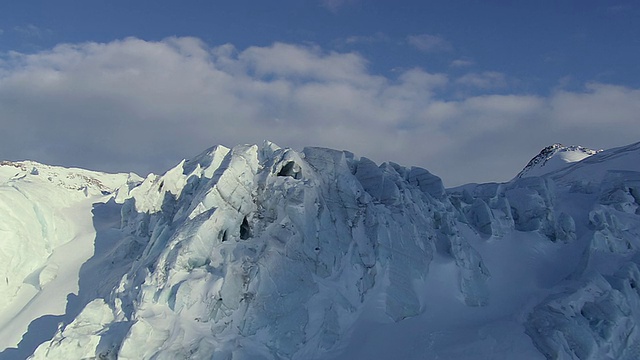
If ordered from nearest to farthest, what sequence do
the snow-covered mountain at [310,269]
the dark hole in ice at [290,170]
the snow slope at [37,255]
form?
the snow-covered mountain at [310,269] < the snow slope at [37,255] < the dark hole in ice at [290,170]

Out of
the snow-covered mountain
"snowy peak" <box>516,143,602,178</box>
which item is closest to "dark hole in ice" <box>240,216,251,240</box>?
the snow-covered mountain

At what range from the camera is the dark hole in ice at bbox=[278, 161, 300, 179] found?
87.2 feet

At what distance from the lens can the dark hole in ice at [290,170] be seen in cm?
2659

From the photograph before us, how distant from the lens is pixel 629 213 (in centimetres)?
3309

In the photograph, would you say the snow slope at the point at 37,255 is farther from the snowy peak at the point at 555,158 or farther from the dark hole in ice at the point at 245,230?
the snowy peak at the point at 555,158

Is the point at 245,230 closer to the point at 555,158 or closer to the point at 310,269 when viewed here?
the point at 310,269

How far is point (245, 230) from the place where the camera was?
25.4 m

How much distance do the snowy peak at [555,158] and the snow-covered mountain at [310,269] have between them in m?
65.7

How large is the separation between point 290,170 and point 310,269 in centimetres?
507

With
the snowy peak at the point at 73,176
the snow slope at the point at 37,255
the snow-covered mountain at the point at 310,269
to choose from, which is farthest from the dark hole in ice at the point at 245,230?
the snowy peak at the point at 73,176

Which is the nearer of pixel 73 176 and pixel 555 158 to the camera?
pixel 73 176

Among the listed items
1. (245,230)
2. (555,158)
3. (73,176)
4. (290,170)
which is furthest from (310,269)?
(555,158)

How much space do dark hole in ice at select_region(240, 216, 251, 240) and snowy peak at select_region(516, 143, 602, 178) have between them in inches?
2977

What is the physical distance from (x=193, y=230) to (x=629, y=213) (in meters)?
25.2
